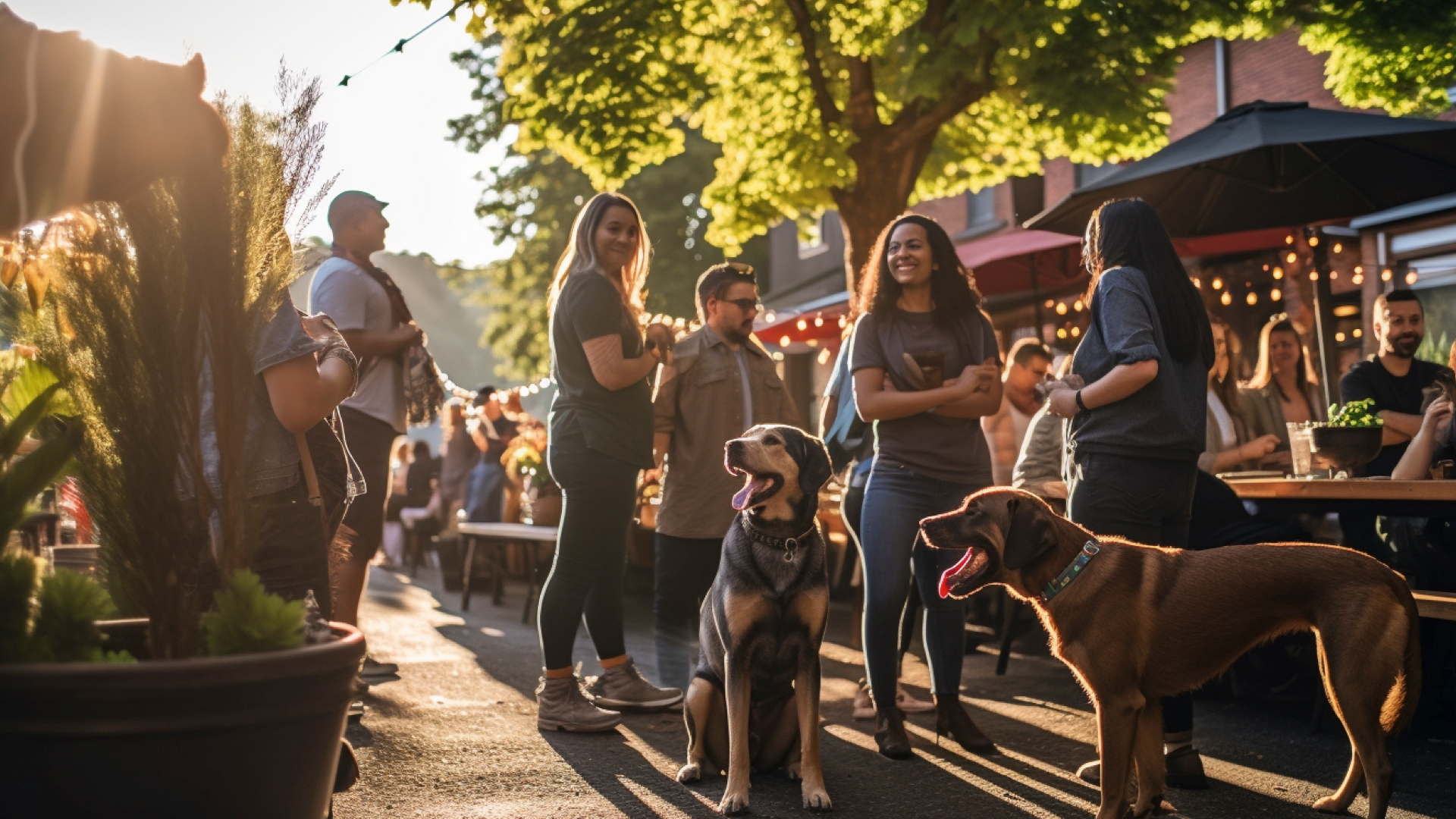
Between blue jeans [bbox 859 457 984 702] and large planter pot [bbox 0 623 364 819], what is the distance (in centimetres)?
321

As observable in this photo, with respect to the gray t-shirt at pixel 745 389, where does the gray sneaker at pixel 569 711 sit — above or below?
below

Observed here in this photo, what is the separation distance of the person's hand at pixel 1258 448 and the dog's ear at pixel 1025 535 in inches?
143

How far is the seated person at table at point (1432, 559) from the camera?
5332 mm

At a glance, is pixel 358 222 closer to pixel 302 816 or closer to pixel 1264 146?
pixel 302 816

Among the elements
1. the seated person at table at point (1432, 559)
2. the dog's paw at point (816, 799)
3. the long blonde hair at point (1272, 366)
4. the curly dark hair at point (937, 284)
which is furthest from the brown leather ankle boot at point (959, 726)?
the long blonde hair at point (1272, 366)

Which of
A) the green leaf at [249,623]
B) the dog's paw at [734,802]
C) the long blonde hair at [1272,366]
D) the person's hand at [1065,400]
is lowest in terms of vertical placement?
the dog's paw at [734,802]

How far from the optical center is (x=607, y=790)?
4.40m

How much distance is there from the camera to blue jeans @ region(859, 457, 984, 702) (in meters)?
4.98

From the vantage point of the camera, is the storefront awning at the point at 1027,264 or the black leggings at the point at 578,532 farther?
the storefront awning at the point at 1027,264

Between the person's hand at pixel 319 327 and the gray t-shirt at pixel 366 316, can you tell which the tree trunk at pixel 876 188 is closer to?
the gray t-shirt at pixel 366 316

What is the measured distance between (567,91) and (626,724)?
26.7 ft

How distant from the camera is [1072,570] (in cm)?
374

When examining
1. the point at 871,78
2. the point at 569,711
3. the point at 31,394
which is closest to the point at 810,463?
the point at 569,711

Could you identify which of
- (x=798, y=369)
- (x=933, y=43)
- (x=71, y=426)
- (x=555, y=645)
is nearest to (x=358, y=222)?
(x=555, y=645)
